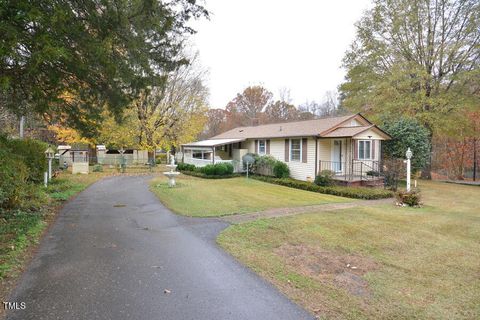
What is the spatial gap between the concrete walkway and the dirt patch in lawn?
7.93 ft

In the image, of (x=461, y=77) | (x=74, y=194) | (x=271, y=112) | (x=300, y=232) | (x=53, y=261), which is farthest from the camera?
(x=271, y=112)

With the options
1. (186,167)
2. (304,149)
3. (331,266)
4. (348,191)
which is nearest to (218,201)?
(331,266)

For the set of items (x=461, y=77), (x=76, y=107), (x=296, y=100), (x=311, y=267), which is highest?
(x=296, y=100)

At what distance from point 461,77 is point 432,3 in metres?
5.74

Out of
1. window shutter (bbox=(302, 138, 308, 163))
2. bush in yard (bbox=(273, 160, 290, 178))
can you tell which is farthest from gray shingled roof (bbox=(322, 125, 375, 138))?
bush in yard (bbox=(273, 160, 290, 178))

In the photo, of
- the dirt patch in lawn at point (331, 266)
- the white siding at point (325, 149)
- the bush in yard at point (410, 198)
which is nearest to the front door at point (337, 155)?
the white siding at point (325, 149)

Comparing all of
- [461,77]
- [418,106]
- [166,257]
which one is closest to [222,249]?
[166,257]

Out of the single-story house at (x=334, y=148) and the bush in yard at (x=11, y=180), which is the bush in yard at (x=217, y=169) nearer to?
the single-story house at (x=334, y=148)

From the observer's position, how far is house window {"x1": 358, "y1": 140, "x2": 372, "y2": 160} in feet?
56.5

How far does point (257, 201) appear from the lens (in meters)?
11.0

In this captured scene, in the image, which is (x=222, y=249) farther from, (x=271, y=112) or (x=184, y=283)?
(x=271, y=112)

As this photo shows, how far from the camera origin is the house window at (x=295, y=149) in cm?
1764

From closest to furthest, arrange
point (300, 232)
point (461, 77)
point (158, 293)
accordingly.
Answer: point (158, 293) → point (300, 232) → point (461, 77)

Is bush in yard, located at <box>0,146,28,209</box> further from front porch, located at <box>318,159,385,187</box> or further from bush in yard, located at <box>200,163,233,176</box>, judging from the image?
front porch, located at <box>318,159,385,187</box>
